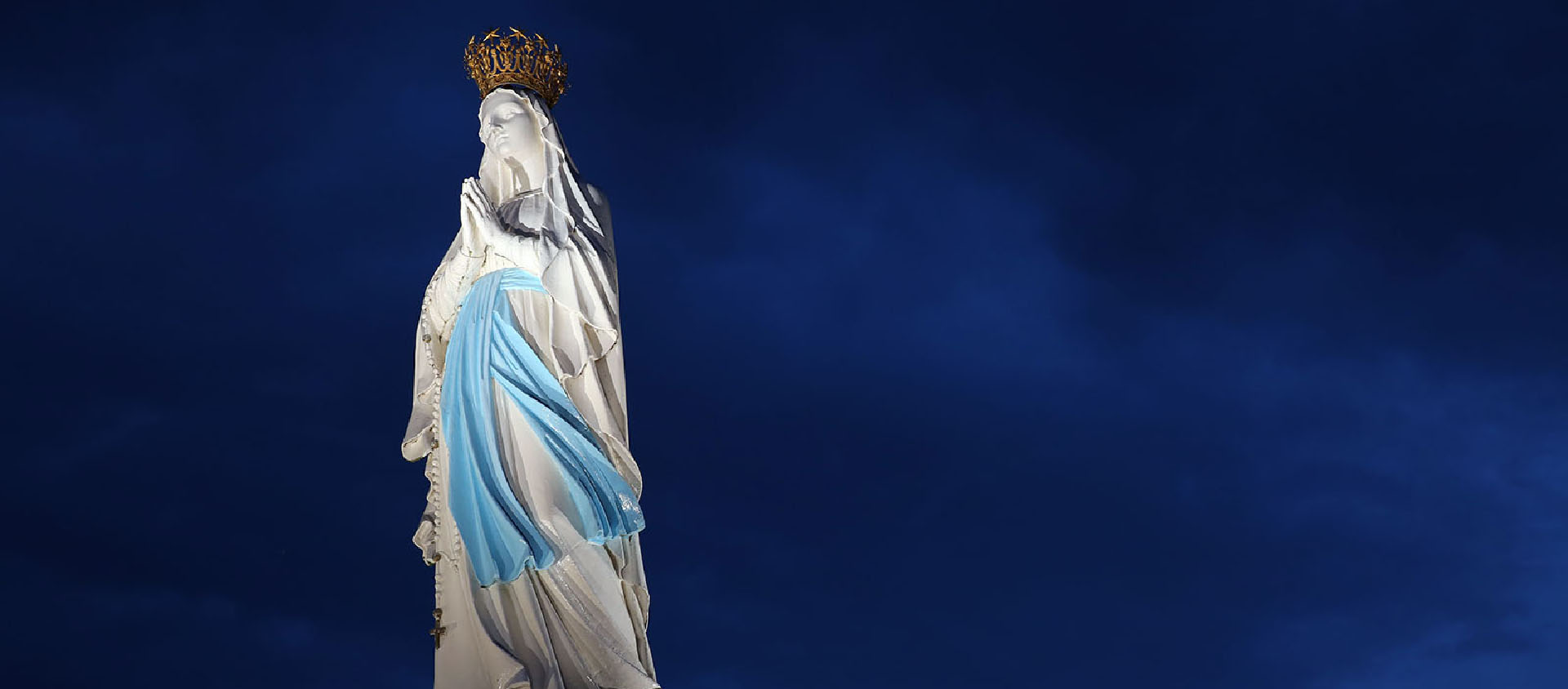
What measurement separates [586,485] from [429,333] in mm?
1917

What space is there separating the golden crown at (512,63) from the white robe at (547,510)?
941mm

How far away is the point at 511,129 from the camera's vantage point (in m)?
14.1

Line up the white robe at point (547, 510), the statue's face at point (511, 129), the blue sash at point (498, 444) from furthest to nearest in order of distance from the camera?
the statue's face at point (511, 129) < the blue sash at point (498, 444) < the white robe at point (547, 510)

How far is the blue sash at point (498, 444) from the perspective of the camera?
12.7 metres

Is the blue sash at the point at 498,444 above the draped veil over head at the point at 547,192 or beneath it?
beneath

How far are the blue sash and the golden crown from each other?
1626 mm

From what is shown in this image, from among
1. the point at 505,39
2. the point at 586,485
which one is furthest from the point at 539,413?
the point at 505,39

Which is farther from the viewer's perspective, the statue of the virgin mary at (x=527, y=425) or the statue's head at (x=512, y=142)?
the statue's head at (x=512, y=142)

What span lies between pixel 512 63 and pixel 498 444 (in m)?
3.04

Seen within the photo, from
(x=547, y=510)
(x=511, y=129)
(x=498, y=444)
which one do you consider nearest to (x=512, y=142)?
(x=511, y=129)

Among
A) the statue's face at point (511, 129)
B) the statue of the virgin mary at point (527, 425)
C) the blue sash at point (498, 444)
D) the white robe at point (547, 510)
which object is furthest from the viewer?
the statue's face at point (511, 129)

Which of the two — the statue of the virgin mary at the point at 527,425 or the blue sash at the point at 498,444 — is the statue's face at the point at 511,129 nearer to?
the statue of the virgin mary at the point at 527,425

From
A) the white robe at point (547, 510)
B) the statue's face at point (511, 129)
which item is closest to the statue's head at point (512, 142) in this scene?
the statue's face at point (511, 129)

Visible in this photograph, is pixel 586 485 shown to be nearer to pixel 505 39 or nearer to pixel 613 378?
pixel 613 378
